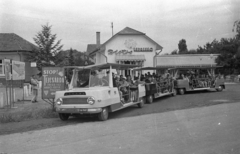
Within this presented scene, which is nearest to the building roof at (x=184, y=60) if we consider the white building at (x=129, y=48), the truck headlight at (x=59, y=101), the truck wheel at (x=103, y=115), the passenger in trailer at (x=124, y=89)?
the white building at (x=129, y=48)

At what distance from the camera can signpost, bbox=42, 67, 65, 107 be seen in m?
11.8

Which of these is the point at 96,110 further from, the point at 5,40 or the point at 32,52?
the point at 5,40

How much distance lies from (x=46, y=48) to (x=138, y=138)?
89.7 ft

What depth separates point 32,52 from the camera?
3162cm

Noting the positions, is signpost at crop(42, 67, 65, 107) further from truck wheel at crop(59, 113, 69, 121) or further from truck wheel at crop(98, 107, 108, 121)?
truck wheel at crop(98, 107, 108, 121)

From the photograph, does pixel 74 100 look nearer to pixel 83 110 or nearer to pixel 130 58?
pixel 83 110

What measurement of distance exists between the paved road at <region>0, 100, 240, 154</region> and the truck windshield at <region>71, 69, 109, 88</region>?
2170 millimetres

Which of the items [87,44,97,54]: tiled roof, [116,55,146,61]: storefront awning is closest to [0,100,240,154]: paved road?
[116,55,146,61]: storefront awning

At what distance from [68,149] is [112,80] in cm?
521

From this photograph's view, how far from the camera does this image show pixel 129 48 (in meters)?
32.9

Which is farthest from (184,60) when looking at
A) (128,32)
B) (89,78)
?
(89,78)

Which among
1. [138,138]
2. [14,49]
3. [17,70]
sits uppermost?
[14,49]

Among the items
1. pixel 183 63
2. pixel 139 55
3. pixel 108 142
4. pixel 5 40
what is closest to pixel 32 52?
pixel 5 40

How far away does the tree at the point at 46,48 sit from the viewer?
3167cm
